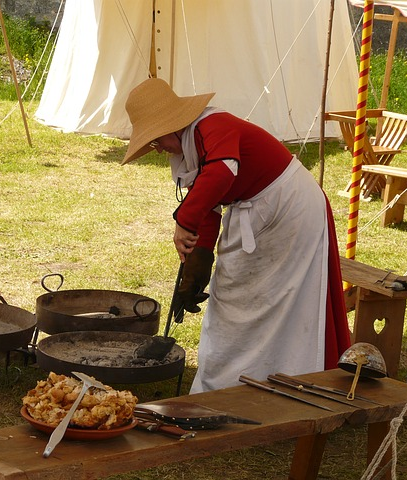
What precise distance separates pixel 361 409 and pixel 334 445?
1364mm

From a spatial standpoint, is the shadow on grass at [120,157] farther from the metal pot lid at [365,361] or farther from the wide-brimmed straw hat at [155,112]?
the metal pot lid at [365,361]

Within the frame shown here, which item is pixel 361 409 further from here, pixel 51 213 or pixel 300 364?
pixel 51 213

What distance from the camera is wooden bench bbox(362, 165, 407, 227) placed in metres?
8.45

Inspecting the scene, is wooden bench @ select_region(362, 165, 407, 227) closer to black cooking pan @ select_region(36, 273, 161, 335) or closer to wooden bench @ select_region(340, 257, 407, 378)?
wooden bench @ select_region(340, 257, 407, 378)

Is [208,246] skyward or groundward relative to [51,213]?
skyward

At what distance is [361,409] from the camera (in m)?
2.89

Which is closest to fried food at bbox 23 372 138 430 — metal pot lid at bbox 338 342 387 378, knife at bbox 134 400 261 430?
knife at bbox 134 400 261 430

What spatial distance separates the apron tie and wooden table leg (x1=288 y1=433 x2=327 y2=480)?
85 centimetres

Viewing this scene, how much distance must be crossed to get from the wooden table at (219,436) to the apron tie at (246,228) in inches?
30.2

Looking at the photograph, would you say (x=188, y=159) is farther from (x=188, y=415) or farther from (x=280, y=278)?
(x=188, y=415)

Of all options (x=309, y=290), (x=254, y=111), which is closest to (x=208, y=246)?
(x=309, y=290)

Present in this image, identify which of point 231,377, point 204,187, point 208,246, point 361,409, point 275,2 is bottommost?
point 231,377

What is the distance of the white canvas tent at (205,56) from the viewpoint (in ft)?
37.0

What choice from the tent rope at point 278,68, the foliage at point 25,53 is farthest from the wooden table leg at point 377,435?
the foliage at point 25,53
